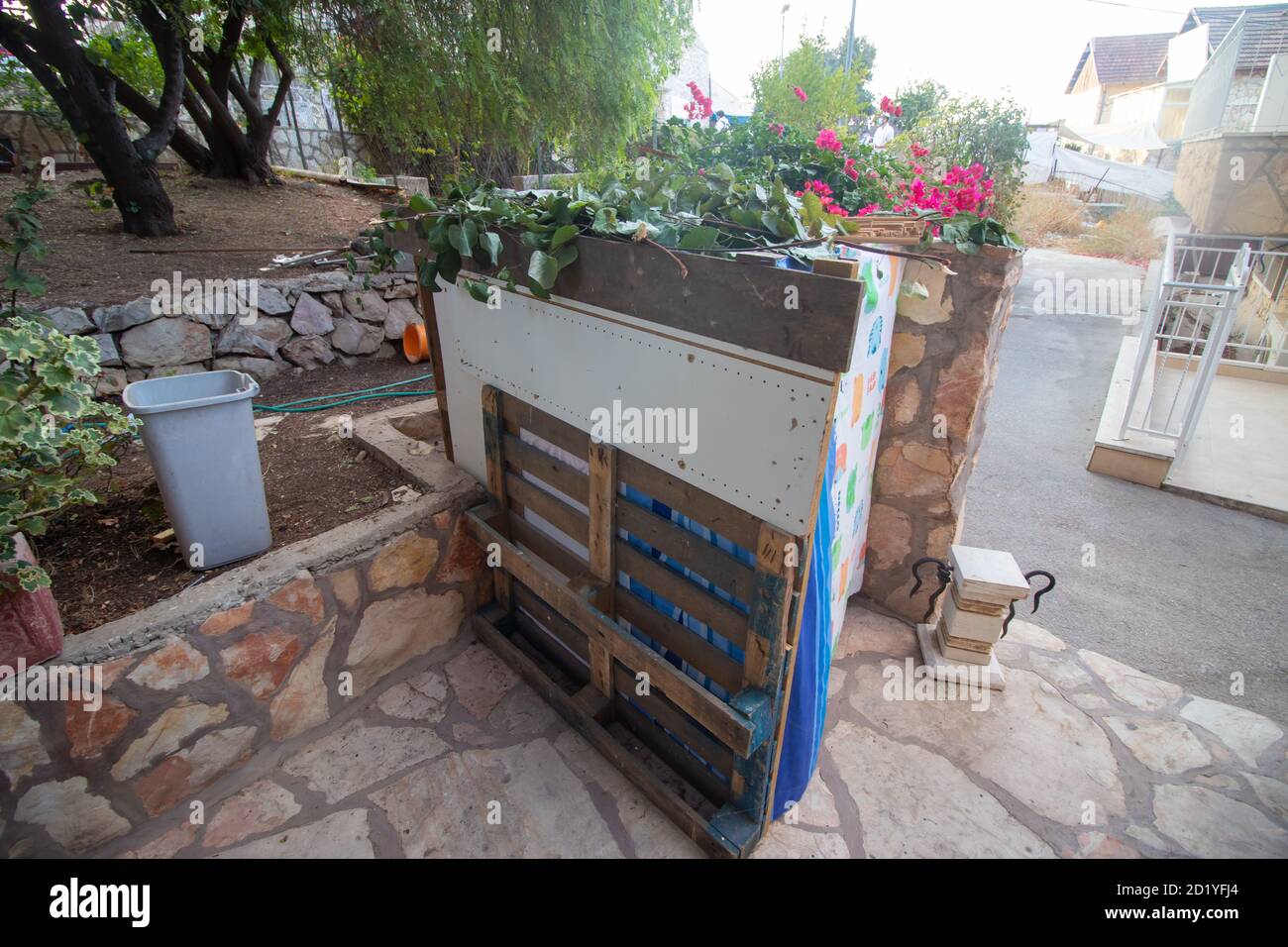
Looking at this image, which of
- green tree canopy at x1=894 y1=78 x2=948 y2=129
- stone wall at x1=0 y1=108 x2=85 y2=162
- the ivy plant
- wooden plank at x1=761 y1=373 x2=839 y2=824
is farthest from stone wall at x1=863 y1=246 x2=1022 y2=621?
green tree canopy at x1=894 y1=78 x2=948 y2=129

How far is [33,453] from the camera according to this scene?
2016mm

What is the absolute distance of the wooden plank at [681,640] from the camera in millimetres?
1872

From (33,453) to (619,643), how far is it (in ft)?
6.79

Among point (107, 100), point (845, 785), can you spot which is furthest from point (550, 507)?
point (107, 100)

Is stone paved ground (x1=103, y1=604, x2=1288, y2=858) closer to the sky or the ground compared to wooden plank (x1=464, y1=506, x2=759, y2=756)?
closer to the ground

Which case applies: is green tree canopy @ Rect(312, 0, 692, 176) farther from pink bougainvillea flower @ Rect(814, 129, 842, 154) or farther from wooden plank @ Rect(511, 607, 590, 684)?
wooden plank @ Rect(511, 607, 590, 684)

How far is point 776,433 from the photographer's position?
1.47m

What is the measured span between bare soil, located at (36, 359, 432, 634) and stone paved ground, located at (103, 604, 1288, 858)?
74cm

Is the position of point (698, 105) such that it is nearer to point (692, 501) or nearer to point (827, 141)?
point (827, 141)

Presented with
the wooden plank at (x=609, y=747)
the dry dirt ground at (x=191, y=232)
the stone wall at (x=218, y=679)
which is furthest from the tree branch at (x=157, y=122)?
the wooden plank at (x=609, y=747)

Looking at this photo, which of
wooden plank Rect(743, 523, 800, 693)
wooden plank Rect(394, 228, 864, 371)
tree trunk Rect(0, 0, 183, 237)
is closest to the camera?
wooden plank Rect(394, 228, 864, 371)

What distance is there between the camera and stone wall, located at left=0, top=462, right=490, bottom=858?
1786 millimetres

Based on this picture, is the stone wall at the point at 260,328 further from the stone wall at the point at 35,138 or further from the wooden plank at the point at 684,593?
the stone wall at the point at 35,138

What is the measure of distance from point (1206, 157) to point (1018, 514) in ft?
42.0
